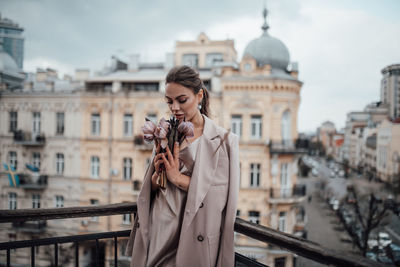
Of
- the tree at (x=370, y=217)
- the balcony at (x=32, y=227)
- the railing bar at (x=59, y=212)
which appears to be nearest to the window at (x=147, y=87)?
the balcony at (x=32, y=227)

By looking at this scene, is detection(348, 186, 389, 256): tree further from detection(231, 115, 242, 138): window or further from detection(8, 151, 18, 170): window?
detection(8, 151, 18, 170): window

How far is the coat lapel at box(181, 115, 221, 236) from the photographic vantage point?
1.93 m

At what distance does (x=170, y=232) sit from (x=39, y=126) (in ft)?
58.7

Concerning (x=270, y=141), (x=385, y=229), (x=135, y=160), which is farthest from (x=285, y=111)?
(x=385, y=229)

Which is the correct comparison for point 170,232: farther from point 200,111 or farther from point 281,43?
point 281,43

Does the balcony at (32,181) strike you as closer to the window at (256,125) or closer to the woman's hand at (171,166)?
the window at (256,125)

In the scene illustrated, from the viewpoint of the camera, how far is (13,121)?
17891 millimetres

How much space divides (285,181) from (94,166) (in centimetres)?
1038

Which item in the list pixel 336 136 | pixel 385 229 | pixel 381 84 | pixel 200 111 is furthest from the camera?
pixel 336 136

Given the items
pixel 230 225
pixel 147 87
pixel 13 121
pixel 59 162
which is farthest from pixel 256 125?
pixel 13 121

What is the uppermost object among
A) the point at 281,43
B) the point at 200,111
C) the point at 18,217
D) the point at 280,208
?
the point at 281,43

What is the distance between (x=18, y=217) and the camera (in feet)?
8.11

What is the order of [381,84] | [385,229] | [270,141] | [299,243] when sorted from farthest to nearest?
→ [385,229], [270,141], [381,84], [299,243]

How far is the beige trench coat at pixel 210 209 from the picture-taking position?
1.93 metres
